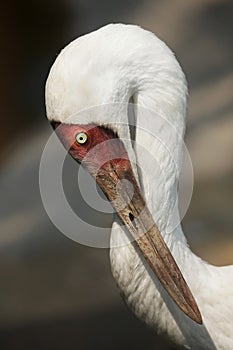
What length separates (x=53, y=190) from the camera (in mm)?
3816

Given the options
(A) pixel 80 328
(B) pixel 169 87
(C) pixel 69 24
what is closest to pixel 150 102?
(B) pixel 169 87

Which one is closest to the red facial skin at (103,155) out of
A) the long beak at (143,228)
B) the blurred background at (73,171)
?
the long beak at (143,228)

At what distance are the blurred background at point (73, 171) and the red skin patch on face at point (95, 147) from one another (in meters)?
1.36

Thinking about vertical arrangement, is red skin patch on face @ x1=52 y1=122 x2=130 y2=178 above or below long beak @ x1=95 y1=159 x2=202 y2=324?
above

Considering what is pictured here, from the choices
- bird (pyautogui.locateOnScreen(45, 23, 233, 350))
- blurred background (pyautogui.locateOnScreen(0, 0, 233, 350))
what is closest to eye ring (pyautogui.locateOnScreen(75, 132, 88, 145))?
bird (pyautogui.locateOnScreen(45, 23, 233, 350))

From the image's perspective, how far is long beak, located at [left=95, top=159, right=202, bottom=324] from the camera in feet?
7.71

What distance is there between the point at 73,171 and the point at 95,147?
5.96 ft

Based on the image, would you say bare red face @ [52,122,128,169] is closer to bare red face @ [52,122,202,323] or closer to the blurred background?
bare red face @ [52,122,202,323]

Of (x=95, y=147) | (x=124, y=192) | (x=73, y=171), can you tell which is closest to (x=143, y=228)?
(x=124, y=192)

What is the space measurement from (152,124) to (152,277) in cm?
38

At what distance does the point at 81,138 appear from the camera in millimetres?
2299

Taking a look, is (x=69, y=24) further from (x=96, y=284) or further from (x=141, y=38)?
(x=141, y=38)

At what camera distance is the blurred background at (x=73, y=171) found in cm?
365

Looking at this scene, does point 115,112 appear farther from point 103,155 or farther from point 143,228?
point 143,228
